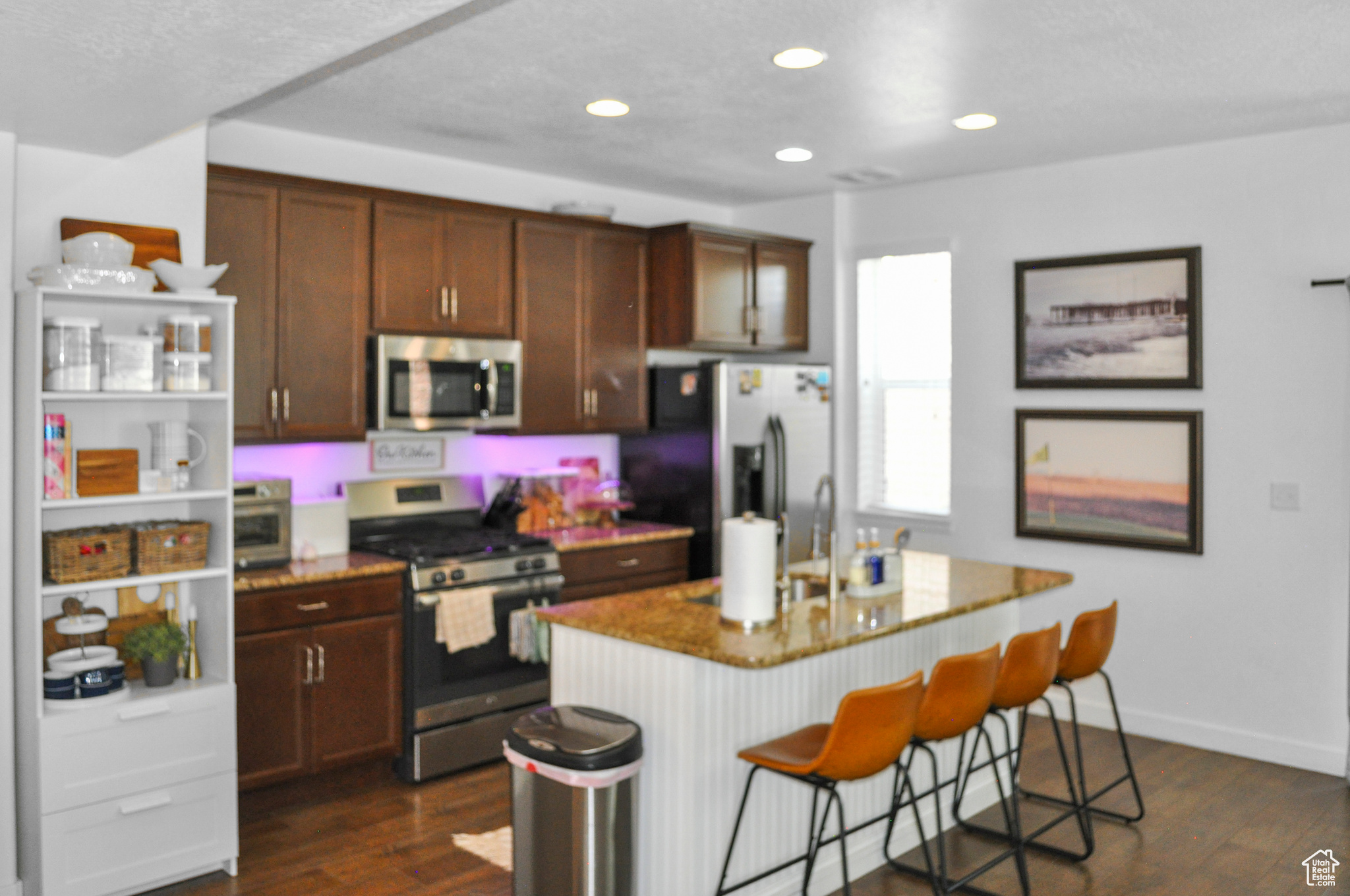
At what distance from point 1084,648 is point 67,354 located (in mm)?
3418

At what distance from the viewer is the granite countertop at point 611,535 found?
4828 millimetres

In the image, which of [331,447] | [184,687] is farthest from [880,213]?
[184,687]

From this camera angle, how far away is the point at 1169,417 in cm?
473

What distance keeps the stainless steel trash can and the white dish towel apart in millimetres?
1347

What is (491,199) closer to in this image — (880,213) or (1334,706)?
(880,213)

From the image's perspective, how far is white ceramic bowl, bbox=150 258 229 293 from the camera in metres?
3.40

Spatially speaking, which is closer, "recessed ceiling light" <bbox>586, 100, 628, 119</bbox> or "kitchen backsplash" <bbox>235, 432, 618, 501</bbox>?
"recessed ceiling light" <bbox>586, 100, 628, 119</bbox>

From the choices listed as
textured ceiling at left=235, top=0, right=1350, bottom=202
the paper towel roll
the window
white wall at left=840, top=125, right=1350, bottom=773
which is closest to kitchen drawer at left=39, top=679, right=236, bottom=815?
the paper towel roll

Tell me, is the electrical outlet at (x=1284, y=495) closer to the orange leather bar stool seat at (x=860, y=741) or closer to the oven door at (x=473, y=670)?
the orange leather bar stool seat at (x=860, y=741)

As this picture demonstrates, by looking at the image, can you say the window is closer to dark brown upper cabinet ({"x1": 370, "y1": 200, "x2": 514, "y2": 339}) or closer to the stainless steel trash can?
dark brown upper cabinet ({"x1": 370, "y1": 200, "x2": 514, "y2": 339})

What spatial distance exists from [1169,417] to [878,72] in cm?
224

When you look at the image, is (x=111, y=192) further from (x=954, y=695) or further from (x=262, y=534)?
(x=954, y=695)

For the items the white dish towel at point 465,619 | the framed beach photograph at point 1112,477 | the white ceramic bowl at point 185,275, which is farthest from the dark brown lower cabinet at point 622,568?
the white ceramic bowl at point 185,275

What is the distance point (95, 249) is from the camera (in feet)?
10.8
